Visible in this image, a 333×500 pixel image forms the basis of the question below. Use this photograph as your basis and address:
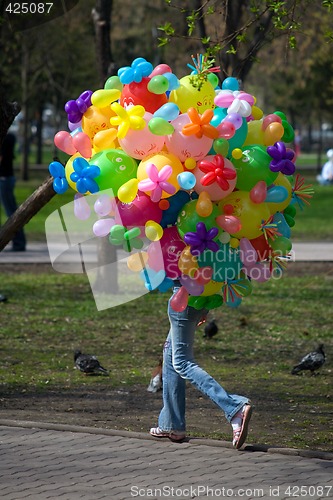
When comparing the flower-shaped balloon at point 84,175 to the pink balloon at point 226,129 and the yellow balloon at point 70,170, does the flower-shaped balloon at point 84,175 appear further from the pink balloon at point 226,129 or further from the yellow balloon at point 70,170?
the pink balloon at point 226,129

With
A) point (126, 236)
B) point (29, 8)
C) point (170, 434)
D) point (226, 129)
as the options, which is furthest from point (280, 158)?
point (29, 8)

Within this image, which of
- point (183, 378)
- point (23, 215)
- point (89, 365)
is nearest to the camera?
point (183, 378)

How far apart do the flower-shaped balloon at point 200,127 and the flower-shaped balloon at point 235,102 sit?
211 millimetres

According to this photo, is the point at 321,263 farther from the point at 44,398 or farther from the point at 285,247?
the point at 285,247

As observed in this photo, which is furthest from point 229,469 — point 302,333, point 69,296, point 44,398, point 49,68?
point 49,68

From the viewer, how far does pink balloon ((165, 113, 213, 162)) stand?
656 centimetres

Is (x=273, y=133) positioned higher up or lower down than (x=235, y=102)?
lower down

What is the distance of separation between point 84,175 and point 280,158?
1281 millimetres

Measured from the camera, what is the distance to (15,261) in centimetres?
1791

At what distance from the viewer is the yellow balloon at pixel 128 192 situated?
21.4ft

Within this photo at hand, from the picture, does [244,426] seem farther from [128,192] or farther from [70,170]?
[70,170]

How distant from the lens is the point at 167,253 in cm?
670

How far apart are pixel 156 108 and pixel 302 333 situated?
5.77m

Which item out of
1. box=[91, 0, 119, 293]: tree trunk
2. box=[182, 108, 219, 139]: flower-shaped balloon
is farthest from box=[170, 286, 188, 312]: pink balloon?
box=[91, 0, 119, 293]: tree trunk
